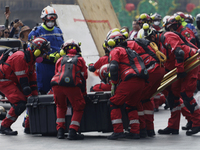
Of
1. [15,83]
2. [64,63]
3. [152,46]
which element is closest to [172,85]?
[152,46]

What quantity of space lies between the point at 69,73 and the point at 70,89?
0.25m

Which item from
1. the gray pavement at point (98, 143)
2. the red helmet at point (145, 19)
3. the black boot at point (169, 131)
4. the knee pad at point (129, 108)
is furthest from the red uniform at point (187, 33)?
the knee pad at point (129, 108)

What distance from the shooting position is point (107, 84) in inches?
362

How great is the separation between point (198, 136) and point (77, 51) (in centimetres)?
239

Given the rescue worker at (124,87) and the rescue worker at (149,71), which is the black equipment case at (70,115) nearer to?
the rescue worker at (124,87)

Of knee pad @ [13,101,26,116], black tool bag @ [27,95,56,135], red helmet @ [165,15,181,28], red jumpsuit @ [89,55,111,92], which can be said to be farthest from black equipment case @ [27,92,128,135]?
red helmet @ [165,15,181,28]

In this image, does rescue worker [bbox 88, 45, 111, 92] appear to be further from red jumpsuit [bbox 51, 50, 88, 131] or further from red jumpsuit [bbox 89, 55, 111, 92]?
red jumpsuit [bbox 51, 50, 88, 131]

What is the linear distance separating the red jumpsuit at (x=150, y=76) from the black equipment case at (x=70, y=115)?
0.39 meters

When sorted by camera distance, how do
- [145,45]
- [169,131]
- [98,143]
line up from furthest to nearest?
[169,131] → [145,45] → [98,143]

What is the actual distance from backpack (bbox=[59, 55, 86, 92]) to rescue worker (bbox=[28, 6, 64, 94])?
174cm

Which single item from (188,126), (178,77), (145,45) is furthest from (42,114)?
(188,126)

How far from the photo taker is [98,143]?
22.2ft

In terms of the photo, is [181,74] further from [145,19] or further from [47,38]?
[145,19]

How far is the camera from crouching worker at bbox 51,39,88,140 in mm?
6977
